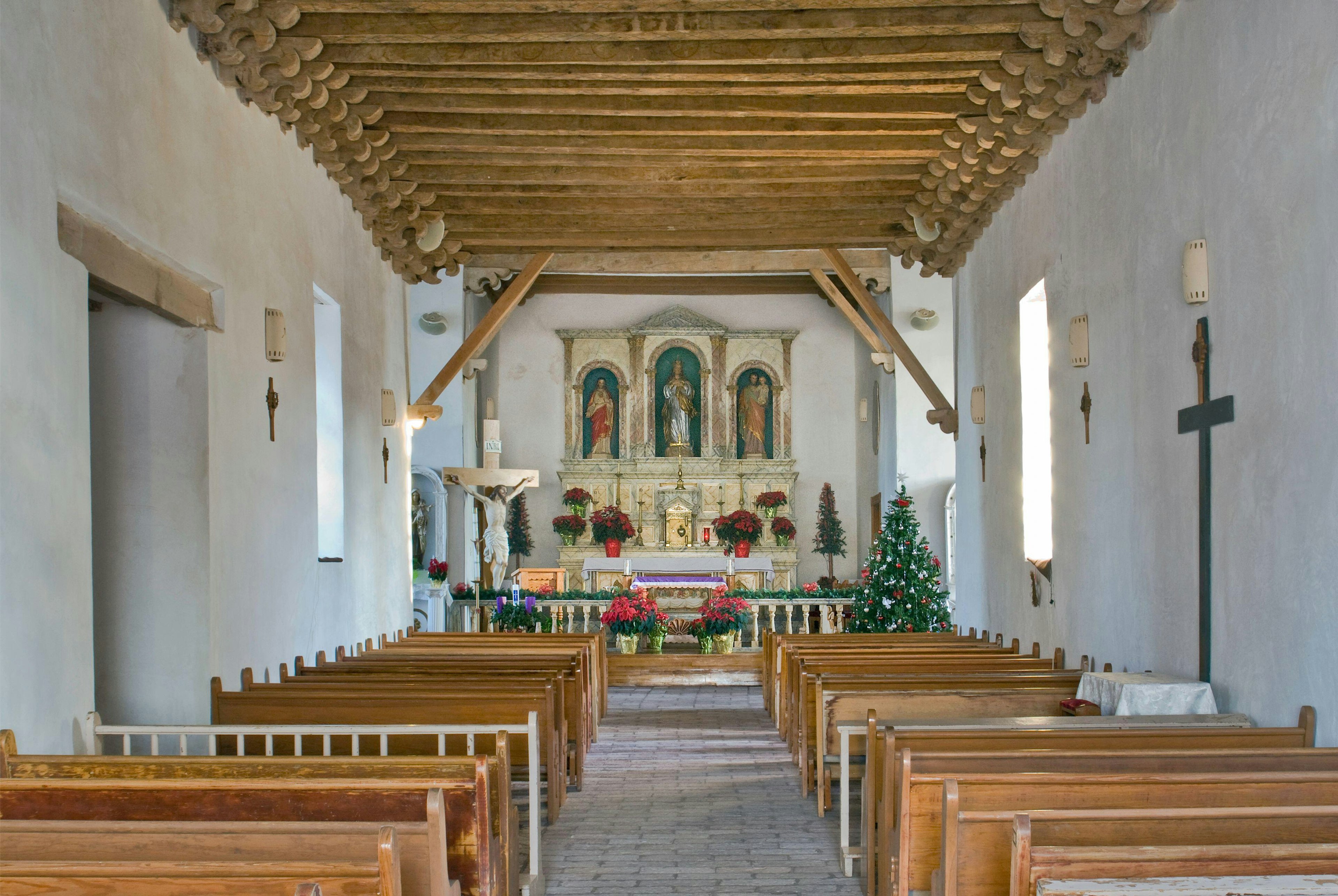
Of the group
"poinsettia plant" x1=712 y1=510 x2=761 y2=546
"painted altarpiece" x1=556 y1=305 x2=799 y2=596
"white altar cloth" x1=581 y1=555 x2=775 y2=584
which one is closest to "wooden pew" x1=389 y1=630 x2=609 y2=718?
"white altar cloth" x1=581 y1=555 x2=775 y2=584

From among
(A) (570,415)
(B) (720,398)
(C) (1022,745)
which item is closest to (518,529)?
(A) (570,415)

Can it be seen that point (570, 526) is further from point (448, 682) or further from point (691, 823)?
point (691, 823)

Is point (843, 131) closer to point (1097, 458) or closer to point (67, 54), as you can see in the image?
point (1097, 458)

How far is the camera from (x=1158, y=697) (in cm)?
520

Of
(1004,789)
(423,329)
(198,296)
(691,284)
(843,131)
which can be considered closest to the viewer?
(1004,789)

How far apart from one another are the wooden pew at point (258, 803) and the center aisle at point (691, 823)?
1.56 m

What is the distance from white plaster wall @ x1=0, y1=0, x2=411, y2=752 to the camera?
417 centimetres

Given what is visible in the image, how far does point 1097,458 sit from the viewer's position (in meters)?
6.98

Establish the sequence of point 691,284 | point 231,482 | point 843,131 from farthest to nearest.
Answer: point 691,284, point 843,131, point 231,482

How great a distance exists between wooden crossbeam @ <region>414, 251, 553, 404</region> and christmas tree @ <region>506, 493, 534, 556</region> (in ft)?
19.9

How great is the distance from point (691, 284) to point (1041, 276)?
443 inches

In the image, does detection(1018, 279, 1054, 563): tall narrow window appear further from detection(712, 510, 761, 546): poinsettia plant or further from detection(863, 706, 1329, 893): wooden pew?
detection(712, 510, 761, 546): poinsettia plant

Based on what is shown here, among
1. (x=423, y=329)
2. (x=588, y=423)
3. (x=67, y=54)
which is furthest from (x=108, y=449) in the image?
(x=588, y=423)

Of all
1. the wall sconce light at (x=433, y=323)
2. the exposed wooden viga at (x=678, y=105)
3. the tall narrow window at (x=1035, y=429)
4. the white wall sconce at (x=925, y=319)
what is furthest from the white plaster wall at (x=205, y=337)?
the white wall sconce at (x=925, y=319)
